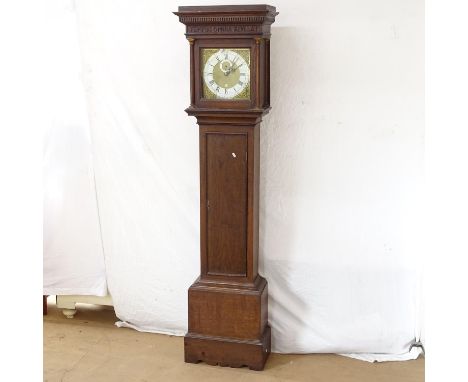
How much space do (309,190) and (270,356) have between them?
2.63 ft

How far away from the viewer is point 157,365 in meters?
2.93

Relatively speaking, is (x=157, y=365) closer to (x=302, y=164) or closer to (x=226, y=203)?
(x=226, y=203)

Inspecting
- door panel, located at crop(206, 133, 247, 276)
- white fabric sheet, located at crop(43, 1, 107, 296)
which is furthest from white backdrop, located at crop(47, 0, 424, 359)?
door panel, located at crop(206, 133, 247, 276)

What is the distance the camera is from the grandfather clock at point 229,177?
2678mm

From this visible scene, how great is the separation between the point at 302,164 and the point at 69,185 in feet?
3.96

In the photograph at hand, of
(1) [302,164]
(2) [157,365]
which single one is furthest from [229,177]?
(2) [157,365]

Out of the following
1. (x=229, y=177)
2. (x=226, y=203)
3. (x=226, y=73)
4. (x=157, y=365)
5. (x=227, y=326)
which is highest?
(x=226, y=73)

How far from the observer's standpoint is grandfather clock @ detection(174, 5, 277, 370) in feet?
8.79

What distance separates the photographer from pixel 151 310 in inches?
129

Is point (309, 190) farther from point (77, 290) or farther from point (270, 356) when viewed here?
point (77, 290)

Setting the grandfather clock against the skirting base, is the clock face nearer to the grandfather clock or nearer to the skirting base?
the grandfather clock

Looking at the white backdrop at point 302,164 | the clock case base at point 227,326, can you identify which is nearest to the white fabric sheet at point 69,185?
the white backdrop at point 302,164

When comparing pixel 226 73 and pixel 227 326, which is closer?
pixel 226 73

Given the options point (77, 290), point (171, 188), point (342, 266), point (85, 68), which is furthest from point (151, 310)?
point (85, 68)
